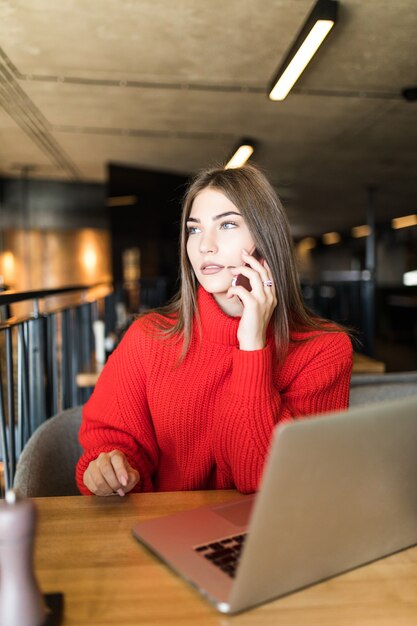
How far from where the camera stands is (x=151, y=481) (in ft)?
4.30

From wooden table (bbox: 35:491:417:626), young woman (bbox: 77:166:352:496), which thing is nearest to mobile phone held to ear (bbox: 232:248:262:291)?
young woman (bbox: 77:166:352:496)

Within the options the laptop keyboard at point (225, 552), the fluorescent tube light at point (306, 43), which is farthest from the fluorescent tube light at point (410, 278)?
the laptop keyboard at point (225, 552)

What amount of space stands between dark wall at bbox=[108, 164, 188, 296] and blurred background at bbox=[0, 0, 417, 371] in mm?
23

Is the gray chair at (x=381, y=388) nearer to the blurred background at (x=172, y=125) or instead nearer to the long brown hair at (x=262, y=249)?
the long brown hair at (x=262, y=249)

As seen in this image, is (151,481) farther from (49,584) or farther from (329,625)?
(329,625)

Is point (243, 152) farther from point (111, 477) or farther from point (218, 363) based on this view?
point (111, 477)

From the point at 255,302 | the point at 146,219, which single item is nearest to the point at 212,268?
the point at 255,302

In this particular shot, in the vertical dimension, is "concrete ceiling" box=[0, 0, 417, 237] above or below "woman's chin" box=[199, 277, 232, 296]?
above

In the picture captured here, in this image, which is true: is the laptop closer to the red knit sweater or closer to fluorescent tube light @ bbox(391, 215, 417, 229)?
the red knit sweater

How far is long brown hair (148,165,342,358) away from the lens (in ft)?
4.42

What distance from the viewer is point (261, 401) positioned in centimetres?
116

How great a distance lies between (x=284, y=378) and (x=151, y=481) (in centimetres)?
40

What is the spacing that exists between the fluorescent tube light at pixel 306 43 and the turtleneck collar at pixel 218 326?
2.69m

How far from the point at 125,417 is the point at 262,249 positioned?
1.68 ft
